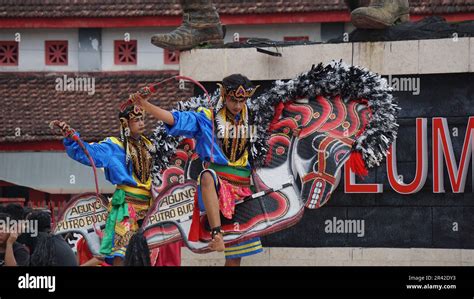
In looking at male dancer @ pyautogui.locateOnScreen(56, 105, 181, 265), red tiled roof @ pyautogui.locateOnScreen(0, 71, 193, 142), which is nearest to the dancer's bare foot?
male dancer @ pyautogui.locateOnScreen(56, 105, 181, 265)

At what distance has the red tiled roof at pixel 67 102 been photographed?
25562 millimetres

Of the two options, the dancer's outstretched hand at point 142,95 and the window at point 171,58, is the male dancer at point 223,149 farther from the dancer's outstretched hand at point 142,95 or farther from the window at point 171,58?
the window at point 171,58

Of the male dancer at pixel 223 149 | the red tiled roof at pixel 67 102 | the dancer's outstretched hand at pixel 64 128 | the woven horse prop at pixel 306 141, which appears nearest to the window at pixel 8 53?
the red tiled roof at pixel 67 102

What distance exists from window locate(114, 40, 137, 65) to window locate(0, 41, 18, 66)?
191 centimetres

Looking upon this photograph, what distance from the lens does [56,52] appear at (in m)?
27.6

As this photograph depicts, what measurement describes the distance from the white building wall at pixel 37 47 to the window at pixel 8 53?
0.25 ft

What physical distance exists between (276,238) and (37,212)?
227 cm

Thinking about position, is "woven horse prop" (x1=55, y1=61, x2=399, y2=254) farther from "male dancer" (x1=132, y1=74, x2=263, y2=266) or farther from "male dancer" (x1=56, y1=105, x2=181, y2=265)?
"male dancer" (x1=132, y1=74, x2=263, y2=266)

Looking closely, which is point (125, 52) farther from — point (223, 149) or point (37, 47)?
point (223, 149)

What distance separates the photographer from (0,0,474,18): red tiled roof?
82.4 feet

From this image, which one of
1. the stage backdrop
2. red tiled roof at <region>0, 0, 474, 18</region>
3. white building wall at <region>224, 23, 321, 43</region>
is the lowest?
the stage backdrop

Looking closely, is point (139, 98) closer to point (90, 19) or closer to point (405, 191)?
point (405, 191)

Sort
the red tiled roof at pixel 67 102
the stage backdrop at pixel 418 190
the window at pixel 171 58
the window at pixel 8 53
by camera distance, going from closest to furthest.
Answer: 1. the stage backdrop at pixel 418 190
2. the red tiled roof at pixel 67 102
3. the window at pixel 171 58
4. the window at pixel 8 53

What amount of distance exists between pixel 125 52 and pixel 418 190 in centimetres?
1460
